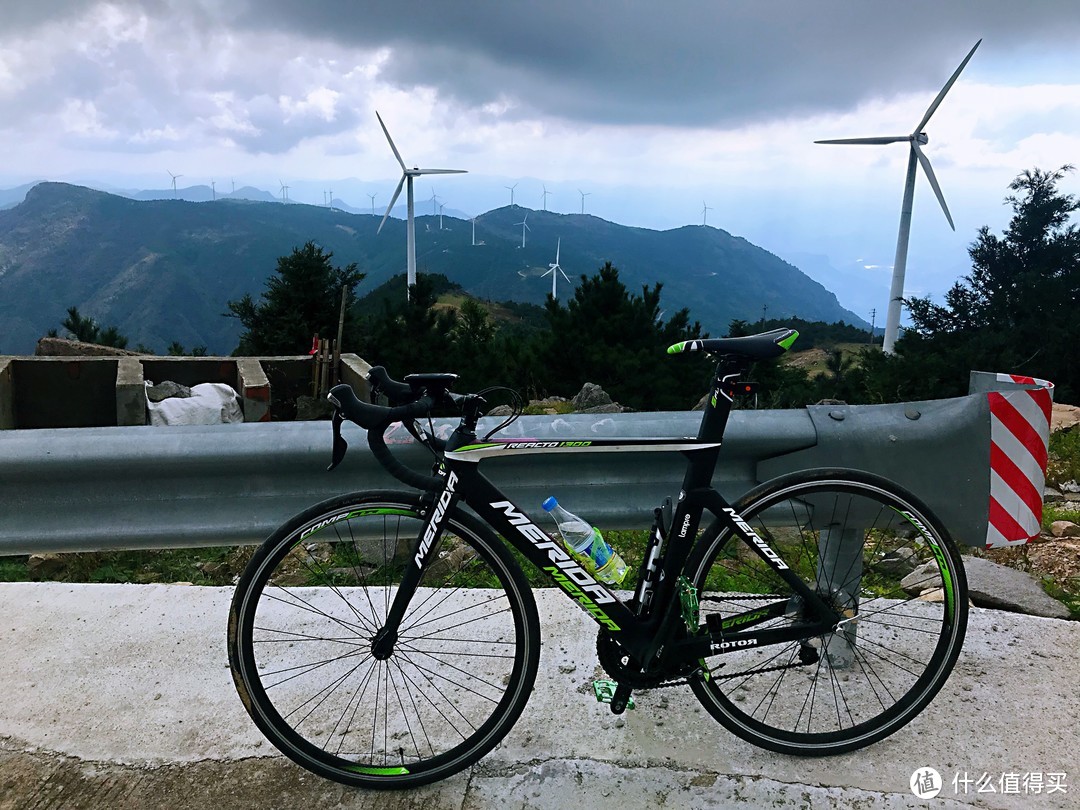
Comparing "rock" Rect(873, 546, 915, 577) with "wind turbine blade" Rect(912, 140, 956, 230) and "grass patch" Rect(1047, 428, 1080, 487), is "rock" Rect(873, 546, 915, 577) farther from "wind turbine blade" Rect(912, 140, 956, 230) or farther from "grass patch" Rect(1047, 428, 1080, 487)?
"wind turbine blade" Rect(912, 140, 956, 230)

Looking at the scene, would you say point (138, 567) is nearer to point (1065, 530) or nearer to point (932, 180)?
point (1065, 530)

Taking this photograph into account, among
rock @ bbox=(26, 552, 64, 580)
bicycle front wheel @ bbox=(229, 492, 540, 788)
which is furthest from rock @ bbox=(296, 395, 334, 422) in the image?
bicycle front wheel @ bbox=(229, 492, 540, 788)

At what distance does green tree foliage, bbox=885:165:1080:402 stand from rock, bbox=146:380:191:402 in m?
17.9

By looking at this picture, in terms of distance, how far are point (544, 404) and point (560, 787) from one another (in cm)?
905

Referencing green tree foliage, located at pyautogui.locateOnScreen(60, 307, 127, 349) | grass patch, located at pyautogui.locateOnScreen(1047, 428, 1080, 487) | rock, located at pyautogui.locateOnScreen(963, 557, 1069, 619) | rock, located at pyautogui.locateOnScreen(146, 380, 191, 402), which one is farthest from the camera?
green tree foliage, located at pyautogui.locateOnScreen(60, 307, 127, 349)

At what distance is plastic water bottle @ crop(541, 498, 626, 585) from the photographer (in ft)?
7.83

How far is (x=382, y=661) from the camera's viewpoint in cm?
264

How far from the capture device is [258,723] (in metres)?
2.43

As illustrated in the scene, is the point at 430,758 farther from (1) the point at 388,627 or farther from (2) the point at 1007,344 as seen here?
(2) the point at 1007,344

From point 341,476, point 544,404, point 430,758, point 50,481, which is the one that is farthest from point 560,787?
point 544,404

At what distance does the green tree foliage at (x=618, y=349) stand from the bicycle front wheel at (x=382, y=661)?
66.0 feet

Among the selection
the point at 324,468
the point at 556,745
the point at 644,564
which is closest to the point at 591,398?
the point at 324,468

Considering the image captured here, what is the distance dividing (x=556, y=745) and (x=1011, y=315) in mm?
33960

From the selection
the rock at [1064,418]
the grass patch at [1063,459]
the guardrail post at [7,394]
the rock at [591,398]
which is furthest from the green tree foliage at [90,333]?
the grass patch at [1063,459]
